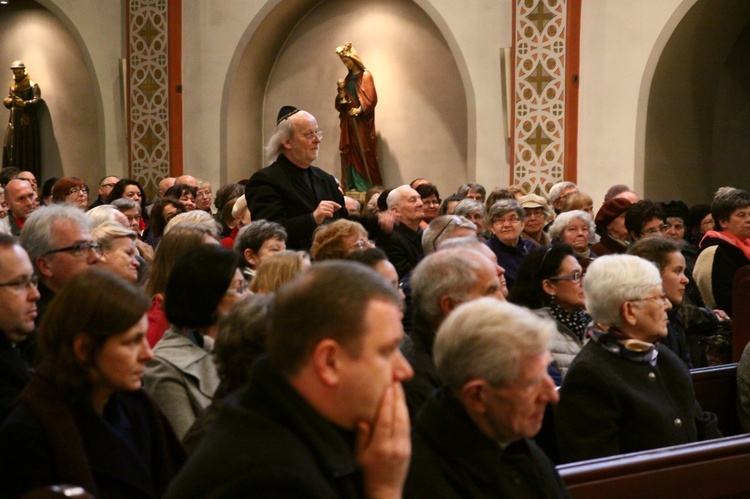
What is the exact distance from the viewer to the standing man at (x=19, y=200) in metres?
7.14

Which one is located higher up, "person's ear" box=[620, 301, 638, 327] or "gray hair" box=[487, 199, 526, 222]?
"gray hair" box=[487, 199, 526, 222]

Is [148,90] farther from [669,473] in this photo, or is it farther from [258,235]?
[669,473]

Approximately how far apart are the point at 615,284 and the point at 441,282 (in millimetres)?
683

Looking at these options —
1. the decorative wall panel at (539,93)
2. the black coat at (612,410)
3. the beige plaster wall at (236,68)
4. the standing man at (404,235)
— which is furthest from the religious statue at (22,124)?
the black coat at (612,410)

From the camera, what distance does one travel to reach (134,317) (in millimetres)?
2326

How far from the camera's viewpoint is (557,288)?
4.25 meters

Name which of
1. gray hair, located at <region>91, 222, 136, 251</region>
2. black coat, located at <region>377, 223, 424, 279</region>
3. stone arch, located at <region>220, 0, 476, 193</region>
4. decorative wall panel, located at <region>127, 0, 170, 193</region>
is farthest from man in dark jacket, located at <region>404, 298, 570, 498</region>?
decorative wall panel, located at <region>127, 0, 170, 193</region>

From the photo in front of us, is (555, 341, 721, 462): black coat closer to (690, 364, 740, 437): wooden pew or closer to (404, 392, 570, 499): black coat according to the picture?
(690, 364, 740, 437): wooden pew

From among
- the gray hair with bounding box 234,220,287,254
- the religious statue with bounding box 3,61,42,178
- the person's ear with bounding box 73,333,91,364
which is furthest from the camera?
the religious statue with bounding box 3,61,42,178

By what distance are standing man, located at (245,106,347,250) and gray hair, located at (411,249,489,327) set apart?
2073 millimetres

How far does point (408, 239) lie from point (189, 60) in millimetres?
6563

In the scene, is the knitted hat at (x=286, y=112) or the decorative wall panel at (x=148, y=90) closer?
the knitted hat at (x=286, y=112)

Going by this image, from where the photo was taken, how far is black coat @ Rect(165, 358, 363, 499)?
1477 mm

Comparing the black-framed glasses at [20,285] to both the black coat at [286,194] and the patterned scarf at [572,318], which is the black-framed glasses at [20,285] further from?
the black coat at [286,194]
